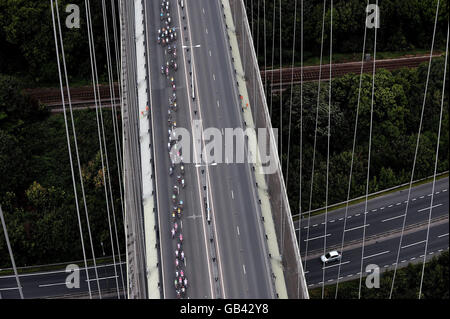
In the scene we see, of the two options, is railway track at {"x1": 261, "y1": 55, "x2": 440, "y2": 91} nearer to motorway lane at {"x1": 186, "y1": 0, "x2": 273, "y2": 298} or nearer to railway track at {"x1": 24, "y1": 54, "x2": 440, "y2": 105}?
railway track at {"x1": 24, "y1": 54, "x2": 440, "y2": 105}

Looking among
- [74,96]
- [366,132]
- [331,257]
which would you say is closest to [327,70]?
[366,132]

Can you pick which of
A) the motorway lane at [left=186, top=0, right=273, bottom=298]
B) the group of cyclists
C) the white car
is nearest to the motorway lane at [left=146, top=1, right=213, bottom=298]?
the group of cyclists

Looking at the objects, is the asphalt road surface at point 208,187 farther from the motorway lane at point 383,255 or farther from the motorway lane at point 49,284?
the motorway lane at point 383,255

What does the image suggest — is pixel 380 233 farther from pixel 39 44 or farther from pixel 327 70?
pixel 39 44

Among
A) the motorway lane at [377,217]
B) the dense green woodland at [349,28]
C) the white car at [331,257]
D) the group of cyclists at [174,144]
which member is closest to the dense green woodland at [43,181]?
the group of cyclists at [174,144]

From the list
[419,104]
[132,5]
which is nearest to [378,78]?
[419,104]

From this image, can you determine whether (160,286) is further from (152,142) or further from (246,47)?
(246,47)
